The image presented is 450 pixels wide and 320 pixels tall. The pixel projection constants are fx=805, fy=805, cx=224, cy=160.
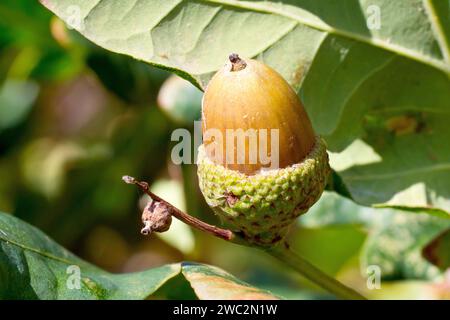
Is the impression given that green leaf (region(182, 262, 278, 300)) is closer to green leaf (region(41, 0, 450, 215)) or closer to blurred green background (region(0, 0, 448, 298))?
green leaf (region(41, 0, 450, 215))

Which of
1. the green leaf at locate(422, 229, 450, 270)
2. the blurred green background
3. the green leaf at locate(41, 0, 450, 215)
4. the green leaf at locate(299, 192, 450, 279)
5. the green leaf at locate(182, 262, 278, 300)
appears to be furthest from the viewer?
the blurred green background

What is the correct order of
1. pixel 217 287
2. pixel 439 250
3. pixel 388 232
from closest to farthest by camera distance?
pixel 217 287 → pixel 439 250 → pixel 388 232

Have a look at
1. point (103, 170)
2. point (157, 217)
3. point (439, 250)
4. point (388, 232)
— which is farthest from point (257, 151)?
point (103, 170)

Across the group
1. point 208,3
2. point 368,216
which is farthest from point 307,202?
point 368,216

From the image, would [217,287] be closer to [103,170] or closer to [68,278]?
[68,278]

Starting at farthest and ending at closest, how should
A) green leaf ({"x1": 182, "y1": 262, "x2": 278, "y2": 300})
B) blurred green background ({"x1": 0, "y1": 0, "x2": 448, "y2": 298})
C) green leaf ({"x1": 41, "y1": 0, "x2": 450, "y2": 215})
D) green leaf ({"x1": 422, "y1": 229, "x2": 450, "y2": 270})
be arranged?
blurred green background ({"x1": 0, "y1": 0, "x2": 448, "y2": 298}) → green leaf ({"x1": 422, "y1": 229, "x2": 450, "y2": 270}) → green leaf ({"x1": 41, "y1": 0, "x2": 450, "y2": 215}) → green leaf ({"x1": 182, "y1": 262, "x2": 278, "y2": 300})

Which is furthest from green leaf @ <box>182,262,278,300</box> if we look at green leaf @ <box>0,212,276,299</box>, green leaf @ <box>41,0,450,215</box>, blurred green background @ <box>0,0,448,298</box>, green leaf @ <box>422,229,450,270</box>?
blurred green background @ <box>0,0,448,298</box>
